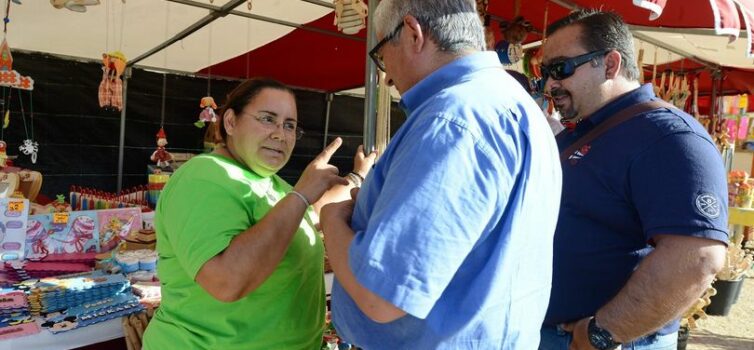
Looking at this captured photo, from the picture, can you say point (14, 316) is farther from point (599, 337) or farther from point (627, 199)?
point (627, 199)

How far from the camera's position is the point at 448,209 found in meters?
0.69

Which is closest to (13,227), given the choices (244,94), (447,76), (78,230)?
(78,230)

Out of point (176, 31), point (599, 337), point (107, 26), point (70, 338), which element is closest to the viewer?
point (599, 337)

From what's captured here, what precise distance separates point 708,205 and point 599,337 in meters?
0.44

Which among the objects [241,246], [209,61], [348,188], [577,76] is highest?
[209,61]

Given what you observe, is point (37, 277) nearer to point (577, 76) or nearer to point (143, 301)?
point (143, 301)

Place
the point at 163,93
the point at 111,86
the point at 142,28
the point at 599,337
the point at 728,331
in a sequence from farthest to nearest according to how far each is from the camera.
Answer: the point at 163,93, the point at 111,86, the point at 142,28, the point at 728,331, the point at 599,337

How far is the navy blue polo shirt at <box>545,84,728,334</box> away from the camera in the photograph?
3.93 feet

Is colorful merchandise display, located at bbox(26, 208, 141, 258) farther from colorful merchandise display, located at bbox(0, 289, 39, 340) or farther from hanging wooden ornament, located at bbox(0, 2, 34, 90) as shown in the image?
hanging wooden ornament, located at bbox(0, 2, 34, 90)

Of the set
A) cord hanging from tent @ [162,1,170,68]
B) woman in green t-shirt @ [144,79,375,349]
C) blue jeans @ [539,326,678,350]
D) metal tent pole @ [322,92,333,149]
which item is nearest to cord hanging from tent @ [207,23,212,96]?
cord hanging from tent @ [162,1,170,68]

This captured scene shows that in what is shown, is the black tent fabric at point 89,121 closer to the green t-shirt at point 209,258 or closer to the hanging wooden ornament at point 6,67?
the hanging wooden ornament at point 6,67

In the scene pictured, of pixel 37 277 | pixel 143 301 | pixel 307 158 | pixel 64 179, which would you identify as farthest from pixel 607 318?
pixel 307 158

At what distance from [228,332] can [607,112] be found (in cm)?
130

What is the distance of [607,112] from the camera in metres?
1.50
